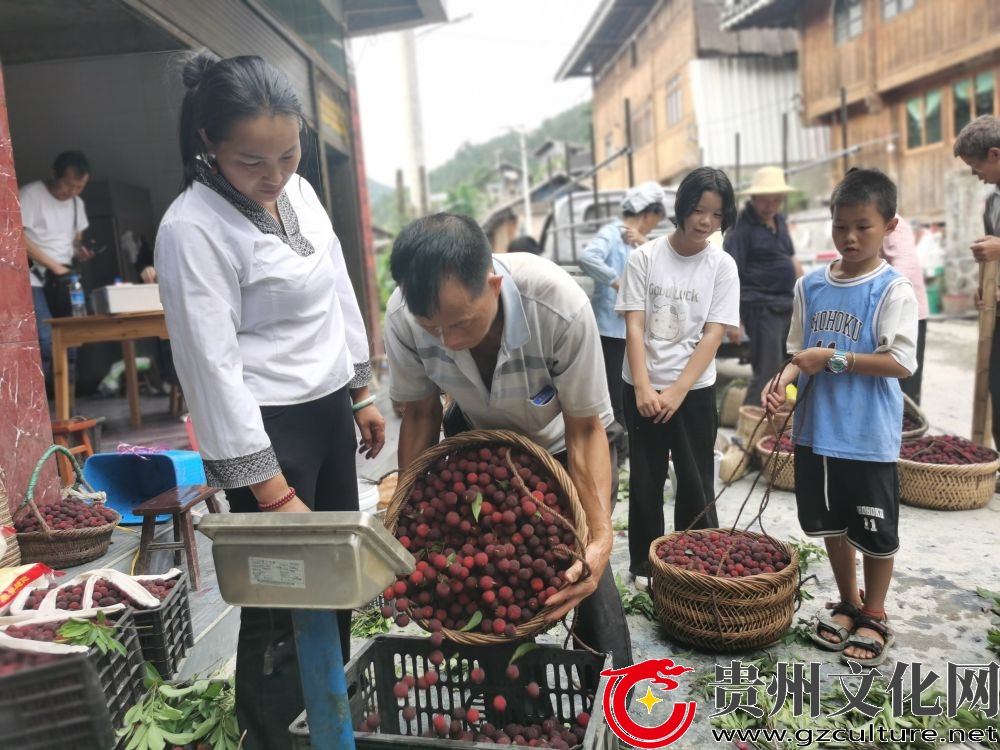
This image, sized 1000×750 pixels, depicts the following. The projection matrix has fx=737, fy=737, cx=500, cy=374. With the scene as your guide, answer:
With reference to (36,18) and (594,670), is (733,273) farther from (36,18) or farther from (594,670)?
(36,18)

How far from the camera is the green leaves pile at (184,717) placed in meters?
2.07

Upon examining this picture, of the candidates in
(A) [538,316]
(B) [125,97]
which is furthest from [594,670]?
(B) [125,97]

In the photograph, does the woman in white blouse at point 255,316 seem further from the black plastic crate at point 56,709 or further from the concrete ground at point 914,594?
the concrete ground at point 914,594

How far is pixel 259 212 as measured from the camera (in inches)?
71.4

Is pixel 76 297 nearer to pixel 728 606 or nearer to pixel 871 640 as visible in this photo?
pixel 728 606

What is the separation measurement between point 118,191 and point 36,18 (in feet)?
10.7

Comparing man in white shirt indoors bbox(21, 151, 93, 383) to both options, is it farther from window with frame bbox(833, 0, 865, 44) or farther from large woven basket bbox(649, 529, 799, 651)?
window with frame bbox(833, 0, 865, 44)

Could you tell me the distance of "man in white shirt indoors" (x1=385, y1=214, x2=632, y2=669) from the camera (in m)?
1.64

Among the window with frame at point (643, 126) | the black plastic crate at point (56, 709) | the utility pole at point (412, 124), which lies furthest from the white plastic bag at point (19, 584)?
the window with frame at point (643, 126)

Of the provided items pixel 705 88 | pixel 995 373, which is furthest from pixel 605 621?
pixel 705 88

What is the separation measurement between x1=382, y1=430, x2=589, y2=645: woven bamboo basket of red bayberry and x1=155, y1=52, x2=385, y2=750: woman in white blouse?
313 millimetres

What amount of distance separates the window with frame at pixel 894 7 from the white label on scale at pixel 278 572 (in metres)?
16.8

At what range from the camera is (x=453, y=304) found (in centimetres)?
162

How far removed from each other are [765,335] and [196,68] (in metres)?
4.37
